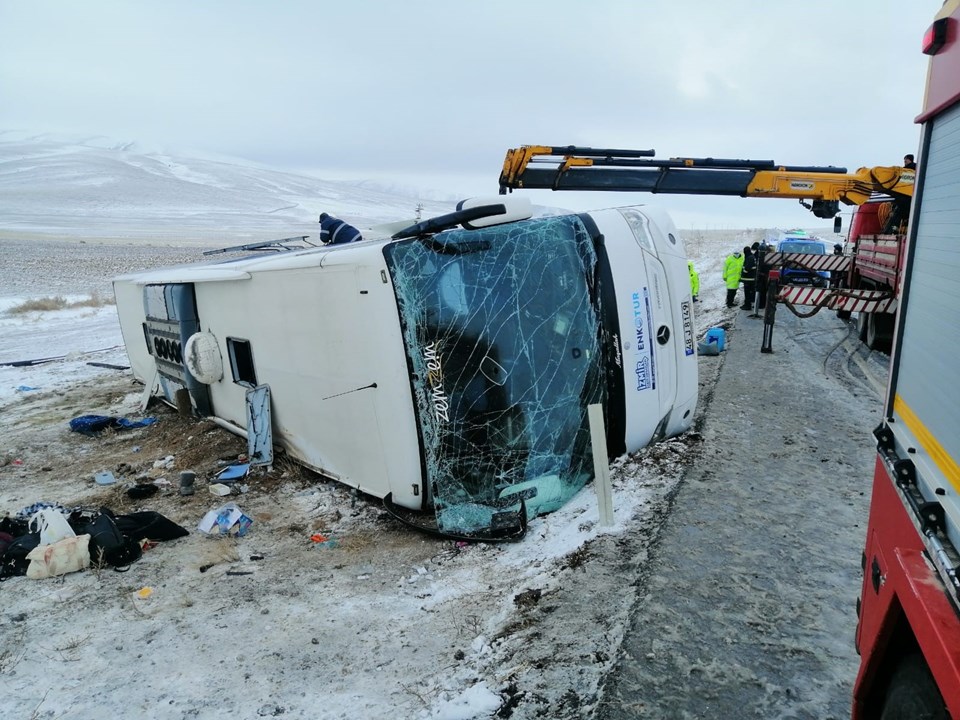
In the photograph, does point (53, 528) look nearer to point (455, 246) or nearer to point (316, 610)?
point (316, 610)

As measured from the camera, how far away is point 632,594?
10.2ft

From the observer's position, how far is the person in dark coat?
42.2 ft

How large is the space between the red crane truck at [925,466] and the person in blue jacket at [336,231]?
250 inches

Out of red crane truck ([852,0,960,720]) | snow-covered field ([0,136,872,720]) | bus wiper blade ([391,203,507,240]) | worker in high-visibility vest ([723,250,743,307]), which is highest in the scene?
bus wiper blade ([391,203,507,240])

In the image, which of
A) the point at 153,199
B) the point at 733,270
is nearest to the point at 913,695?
the point at 733,270

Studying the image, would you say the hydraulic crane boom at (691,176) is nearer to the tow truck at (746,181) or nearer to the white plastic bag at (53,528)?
the tow truck at (746,181)

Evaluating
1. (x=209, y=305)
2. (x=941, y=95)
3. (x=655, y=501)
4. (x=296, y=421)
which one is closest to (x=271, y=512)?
(x=296, y=421)

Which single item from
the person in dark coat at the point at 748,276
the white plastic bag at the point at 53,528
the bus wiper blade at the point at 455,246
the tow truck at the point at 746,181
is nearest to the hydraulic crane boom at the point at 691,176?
the tow truck at the point at 746,181

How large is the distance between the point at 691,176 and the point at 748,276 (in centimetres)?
480

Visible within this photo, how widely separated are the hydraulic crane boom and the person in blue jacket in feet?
10.7

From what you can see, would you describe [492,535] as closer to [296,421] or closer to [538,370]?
[538,370]

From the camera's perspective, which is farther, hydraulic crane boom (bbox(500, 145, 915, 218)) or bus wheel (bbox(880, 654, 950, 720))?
hydraulic crane boom (bbox(500, 145, 915, 218))

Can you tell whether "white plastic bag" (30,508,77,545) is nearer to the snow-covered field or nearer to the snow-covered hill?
the snow-covered field

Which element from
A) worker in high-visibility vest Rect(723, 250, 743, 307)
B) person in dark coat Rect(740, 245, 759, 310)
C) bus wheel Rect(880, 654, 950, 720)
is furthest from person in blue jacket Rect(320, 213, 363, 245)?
worker in high-visibility vest Rect(723, 250, 743, 307)
